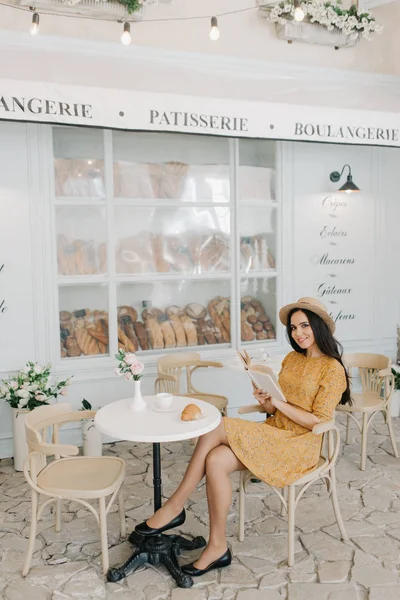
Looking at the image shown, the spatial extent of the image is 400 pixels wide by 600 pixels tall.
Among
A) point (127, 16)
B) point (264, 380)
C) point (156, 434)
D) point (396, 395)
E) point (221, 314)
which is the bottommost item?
point (396, 395)

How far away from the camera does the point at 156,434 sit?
9.39 feet

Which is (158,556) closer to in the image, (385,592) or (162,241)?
(385,592)

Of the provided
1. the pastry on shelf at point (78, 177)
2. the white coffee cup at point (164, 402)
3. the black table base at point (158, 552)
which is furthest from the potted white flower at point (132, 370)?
the pastry on shelf at point (78, 177)

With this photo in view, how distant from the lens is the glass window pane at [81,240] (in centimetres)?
491

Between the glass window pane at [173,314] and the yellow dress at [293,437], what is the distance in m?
2.11

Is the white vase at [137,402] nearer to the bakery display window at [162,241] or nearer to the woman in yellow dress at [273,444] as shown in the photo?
the woman in yellow dress at [273,444]

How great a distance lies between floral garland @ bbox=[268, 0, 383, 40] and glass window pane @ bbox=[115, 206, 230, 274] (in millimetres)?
1704

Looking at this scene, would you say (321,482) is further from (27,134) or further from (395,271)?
(27,134)

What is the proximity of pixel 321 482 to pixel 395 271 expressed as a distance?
2.68 m

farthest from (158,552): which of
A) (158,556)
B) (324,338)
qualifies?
(324,338)

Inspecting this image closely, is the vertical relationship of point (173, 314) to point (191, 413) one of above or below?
above

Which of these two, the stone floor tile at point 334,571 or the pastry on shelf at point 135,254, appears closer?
the stone floor tile at point 334,571

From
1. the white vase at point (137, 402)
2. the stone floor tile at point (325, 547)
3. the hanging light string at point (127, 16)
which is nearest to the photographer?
the stone floor tile at point (325, 547)

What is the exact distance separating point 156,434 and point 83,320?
7.78ft
